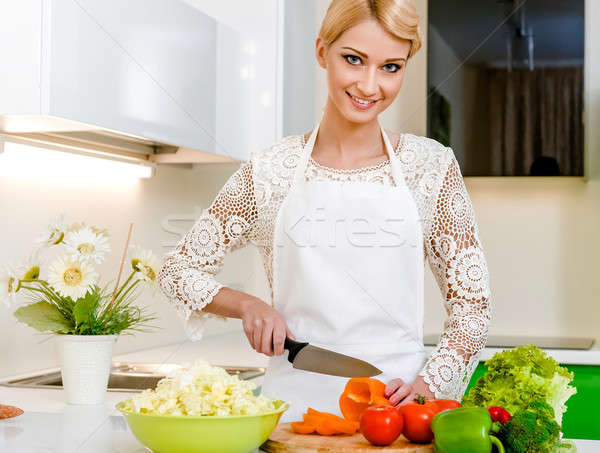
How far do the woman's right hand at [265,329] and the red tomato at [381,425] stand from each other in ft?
0.89

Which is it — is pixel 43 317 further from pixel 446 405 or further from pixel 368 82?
pixel 446 405

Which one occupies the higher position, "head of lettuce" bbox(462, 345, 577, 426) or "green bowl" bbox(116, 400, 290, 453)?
"head of lettuce" bbox(462, 345, 577, 426)

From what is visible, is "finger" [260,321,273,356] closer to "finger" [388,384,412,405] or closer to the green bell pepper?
"finger" [388,384,412,405]

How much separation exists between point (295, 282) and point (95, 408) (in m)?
0.45

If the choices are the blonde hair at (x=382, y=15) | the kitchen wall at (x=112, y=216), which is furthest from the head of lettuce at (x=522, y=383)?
the kitchen wall at (x=112, y=216)

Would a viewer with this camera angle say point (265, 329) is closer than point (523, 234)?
Yes

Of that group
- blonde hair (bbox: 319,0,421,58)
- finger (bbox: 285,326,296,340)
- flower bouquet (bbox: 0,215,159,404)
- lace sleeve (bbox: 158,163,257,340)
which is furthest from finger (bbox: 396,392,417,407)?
flower bouquet (bbox: 0,215,159,404)

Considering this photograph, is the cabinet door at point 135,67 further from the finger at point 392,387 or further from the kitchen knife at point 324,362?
the finger at point 392,387

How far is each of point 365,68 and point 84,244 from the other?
638mm

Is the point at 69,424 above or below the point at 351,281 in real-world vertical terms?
below

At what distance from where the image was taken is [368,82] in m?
1.28

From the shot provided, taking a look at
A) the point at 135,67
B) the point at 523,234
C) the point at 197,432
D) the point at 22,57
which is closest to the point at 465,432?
the point at 197,432

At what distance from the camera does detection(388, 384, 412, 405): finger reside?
114 cm

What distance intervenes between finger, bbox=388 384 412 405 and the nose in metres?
0.45
